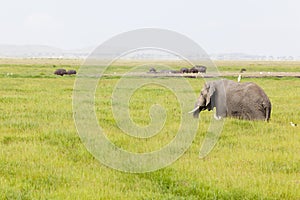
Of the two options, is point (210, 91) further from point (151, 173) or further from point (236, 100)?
point (151, 173)

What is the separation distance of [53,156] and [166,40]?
12.0ft

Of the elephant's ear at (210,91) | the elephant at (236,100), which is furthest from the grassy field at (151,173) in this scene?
the elephant's ear at (210,91)

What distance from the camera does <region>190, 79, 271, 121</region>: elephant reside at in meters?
13.2

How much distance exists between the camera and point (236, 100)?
13.5 m

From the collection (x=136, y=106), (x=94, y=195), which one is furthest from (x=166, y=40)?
(x=136, y=106)

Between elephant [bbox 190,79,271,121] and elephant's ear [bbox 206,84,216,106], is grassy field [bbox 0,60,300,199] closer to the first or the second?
elephant [bbox 190,79,271,121]

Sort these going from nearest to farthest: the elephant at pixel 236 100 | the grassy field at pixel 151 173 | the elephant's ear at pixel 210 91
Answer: the grassy field at pixel 151 173 < the elephant at pixel 236 100 < the elephant's ear at pixel 210 91

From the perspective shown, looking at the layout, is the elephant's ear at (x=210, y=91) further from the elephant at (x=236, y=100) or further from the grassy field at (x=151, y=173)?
the grassy field at (x=151, y=173)

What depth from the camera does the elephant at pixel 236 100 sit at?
1324 cm

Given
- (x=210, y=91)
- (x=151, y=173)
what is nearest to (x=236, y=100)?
(x=210, y=91)

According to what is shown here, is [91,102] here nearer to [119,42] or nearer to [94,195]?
[119,42]

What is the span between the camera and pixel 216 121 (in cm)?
1317

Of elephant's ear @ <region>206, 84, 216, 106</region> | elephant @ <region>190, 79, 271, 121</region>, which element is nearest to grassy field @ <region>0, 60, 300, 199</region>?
elephant @ <region>190, 79, 271, 121</region>

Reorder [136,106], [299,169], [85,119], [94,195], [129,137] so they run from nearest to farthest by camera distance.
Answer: [94,195]
[299,169]
[129,137]
[85,119]
[136,106]
